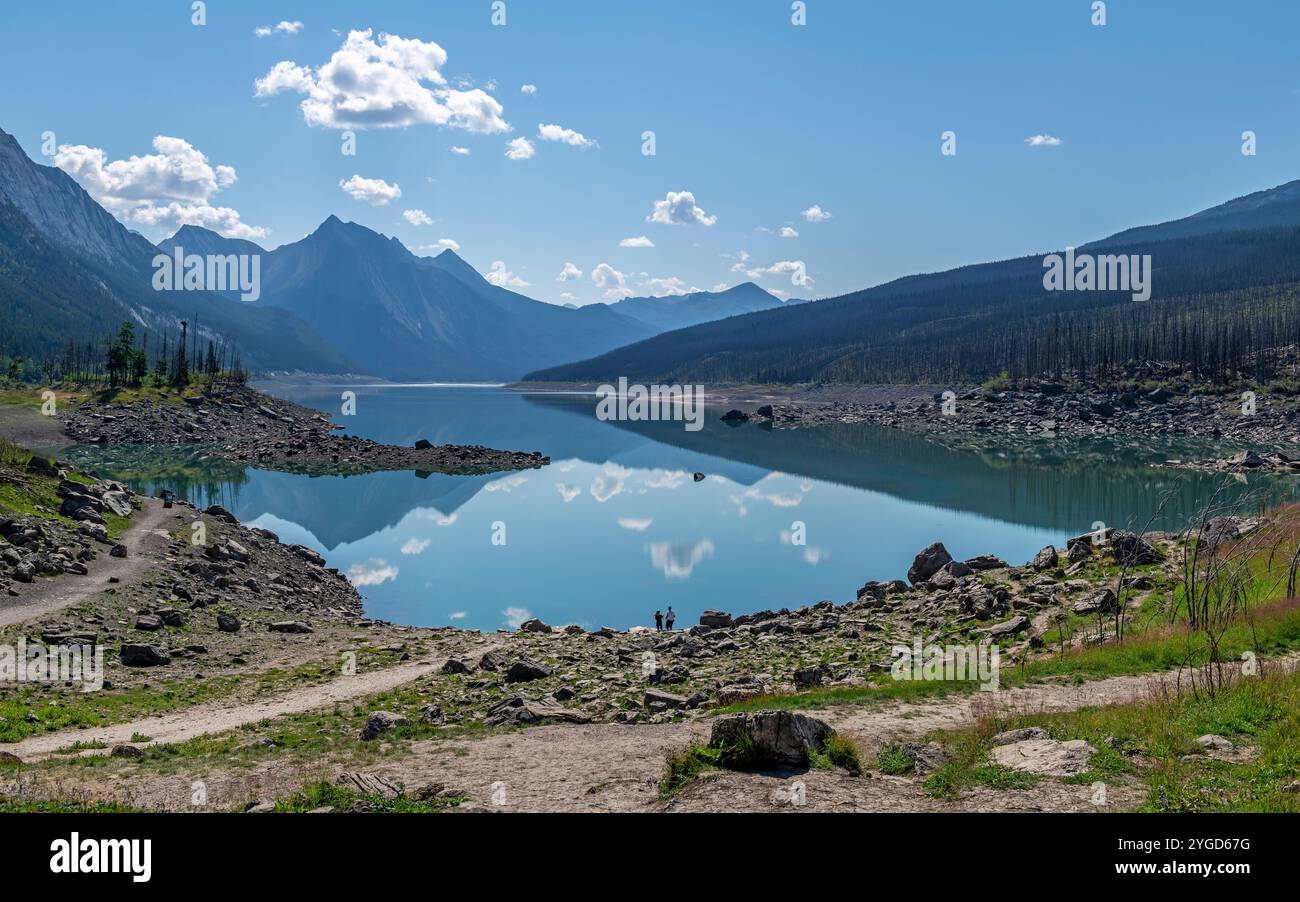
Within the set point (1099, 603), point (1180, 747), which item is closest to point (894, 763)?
point (1180, 747)

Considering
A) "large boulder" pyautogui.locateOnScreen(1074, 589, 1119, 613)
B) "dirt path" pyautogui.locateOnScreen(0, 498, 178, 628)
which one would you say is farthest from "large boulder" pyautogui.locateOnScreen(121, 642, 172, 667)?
"large boulder" pyautogui.locateOnScreen(1074, 589, 1119, 613)

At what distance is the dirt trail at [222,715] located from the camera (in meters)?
17.5

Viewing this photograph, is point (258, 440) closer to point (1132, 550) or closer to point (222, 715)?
point (222, 715)

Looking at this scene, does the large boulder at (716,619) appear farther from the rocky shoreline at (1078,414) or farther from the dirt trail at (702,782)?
the rocky shoreline at (1078,414)

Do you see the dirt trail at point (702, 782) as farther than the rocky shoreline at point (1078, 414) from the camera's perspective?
No

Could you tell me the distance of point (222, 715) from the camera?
20.1 meters

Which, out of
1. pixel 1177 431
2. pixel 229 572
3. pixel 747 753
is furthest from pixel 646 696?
pixel 1177 431

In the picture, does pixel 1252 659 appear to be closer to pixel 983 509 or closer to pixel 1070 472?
pixel 983 509

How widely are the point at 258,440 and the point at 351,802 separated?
106m

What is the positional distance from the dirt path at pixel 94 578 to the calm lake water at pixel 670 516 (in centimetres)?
944

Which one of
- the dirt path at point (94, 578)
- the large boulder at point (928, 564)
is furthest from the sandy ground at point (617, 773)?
the large boulder at point (928, 564)

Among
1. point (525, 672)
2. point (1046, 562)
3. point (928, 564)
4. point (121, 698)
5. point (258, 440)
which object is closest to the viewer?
point (121, 698)

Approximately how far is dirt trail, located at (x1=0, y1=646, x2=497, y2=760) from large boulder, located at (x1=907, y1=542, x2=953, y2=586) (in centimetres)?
2172
